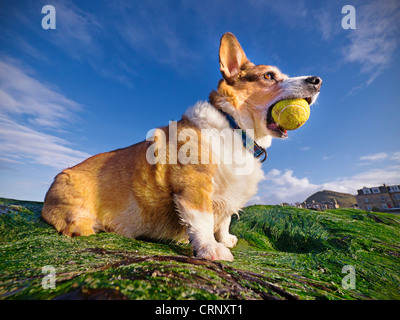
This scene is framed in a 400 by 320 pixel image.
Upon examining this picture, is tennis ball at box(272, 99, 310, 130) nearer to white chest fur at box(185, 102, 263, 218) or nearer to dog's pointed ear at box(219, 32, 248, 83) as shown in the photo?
white chest fur at box(185, 102, 263, 218)

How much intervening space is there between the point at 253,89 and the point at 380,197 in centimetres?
5904

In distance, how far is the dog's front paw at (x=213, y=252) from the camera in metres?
2.26

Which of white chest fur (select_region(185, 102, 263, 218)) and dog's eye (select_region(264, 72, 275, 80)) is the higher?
dog's eye (select_region(264, 72, 275, 80))

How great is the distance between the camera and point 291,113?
3.03 m

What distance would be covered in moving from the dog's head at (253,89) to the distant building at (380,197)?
54.6 meters

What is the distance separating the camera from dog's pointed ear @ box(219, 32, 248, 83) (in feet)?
11.6

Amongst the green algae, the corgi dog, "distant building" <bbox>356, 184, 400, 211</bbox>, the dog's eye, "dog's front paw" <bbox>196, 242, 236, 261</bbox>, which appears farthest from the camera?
"distant building" <bbox>356, 184, 400, 211</bbox>

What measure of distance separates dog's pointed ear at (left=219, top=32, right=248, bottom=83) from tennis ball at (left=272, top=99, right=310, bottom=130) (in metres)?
1.06

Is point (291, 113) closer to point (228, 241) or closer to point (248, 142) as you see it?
point (248, 142)

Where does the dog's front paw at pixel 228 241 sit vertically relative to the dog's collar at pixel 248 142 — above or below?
below

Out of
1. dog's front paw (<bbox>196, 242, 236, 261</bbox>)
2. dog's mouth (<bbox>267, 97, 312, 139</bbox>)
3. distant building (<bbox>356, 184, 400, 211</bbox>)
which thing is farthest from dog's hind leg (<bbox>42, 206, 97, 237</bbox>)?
distant building (<bbox>356, 184, 400, 211</bbox>)

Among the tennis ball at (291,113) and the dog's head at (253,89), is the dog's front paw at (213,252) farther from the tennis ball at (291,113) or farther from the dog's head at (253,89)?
the tennis ball at (291,113)

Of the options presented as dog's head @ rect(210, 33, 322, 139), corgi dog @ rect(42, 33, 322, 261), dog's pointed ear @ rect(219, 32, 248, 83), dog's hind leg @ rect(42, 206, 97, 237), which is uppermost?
A: dog's pointed ear @ rect(219, 32, 248, 83)

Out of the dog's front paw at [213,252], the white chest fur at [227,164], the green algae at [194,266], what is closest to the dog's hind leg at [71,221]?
the green algae at [194,266]
